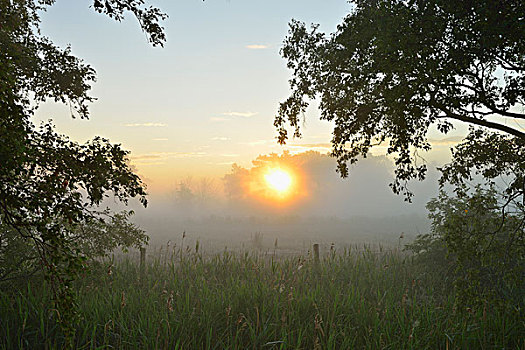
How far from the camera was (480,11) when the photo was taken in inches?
190

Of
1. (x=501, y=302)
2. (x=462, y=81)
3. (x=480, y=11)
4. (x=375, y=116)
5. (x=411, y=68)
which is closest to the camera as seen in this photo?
(x=480, y=11)

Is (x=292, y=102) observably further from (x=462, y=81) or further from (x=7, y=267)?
(x=7, y=267)

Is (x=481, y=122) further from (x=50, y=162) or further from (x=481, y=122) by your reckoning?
(x=50, y=162)

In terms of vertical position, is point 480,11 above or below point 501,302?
above

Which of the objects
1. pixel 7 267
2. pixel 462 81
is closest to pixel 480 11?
pixel 462 81

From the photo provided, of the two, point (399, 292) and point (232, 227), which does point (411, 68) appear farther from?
point (232, 227)

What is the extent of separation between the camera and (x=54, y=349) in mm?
5496

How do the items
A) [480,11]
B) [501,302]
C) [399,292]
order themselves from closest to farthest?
[480,11], [501,302], [399,292]

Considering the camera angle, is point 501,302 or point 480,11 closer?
point 480,11

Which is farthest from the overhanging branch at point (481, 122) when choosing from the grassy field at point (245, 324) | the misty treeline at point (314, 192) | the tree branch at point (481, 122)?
the misty treeline at point (314, 192)

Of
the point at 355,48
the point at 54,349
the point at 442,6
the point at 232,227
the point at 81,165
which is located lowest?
the point at 232,227

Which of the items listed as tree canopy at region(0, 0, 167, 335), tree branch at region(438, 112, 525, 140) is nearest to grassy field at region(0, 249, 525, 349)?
tree canopy at region(0, 0, 167, 335)

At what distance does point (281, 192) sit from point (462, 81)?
72.3m

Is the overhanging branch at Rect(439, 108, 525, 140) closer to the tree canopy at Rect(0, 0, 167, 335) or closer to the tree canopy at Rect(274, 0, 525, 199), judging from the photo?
the tree canopy at Rect(274, 0, 525, 199)
